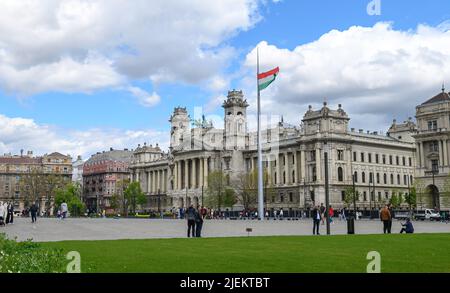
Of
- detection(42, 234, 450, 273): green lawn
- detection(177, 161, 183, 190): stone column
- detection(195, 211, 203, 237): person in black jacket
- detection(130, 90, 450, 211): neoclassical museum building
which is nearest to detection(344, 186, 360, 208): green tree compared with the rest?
detection(130, 90, 450, 211): neoclassical museum building

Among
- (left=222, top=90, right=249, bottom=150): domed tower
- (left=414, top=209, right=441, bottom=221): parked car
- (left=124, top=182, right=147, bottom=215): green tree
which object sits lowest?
(left=414, top=209, right=441, bottom=221): parked car

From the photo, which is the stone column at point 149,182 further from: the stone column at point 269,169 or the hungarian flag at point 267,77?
the hungarian flag at point 267,77

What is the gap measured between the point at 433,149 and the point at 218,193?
4288cm

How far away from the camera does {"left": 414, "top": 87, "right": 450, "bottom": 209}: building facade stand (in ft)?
302

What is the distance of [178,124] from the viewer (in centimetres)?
16162

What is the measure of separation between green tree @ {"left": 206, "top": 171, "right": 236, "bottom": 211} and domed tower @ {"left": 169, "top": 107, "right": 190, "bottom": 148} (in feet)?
141

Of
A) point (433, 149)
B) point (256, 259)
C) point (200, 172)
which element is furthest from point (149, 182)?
point (256, 259)

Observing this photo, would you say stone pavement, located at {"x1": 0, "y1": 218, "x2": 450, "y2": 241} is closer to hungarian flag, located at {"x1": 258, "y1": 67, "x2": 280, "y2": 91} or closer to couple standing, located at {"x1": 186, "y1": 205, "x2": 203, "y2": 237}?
couple standing, located at {"x1": 186, "y1": 205, "x2": 203, "y2": 237}

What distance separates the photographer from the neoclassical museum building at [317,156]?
95.4m

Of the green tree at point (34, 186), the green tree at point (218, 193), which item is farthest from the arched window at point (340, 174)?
the green tree at point (34, 186)

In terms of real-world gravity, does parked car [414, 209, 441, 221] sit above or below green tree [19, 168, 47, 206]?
below

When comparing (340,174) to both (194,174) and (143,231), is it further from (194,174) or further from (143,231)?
(143,231)

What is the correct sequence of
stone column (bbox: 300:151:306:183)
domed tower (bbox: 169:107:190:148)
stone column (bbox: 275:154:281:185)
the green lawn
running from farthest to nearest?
domed tower (bbox: 169:107:190:148)
stone column (bbox: 275:154:281:185)
stone column (bbox: 300:151:306:183)
the green lawn
